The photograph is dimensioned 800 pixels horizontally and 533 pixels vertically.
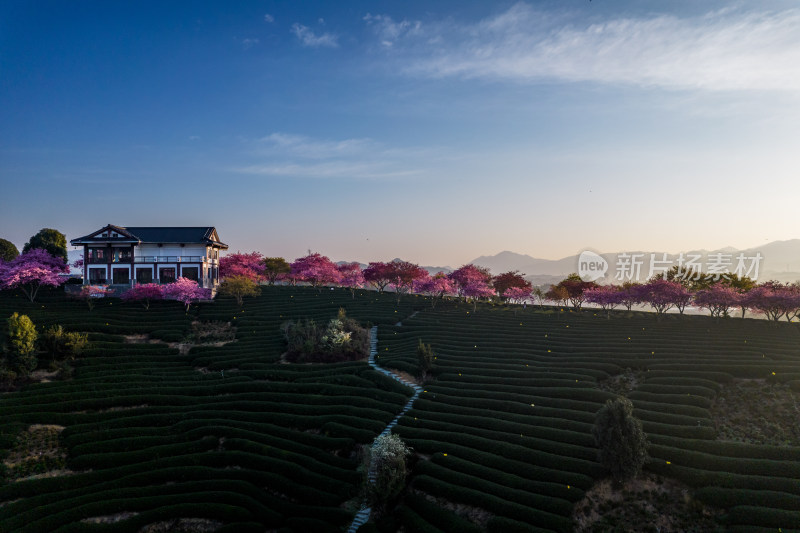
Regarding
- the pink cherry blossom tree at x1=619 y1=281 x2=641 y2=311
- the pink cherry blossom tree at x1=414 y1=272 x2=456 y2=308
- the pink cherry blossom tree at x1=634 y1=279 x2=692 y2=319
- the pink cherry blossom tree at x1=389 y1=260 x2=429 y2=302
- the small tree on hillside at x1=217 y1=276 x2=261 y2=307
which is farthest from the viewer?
the pink cherry blossom tree at x1=389 y1=260 x2=429 y2=302

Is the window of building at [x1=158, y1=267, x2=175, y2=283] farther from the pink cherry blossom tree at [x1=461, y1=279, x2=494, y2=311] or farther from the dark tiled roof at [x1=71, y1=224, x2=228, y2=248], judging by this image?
the pink cherry blossom tree at [x1=461, y1=279, x2=494, y2=311]

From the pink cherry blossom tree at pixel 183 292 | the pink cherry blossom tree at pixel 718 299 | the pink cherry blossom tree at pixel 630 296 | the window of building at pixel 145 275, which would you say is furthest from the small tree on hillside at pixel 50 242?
the pink cherry blossom tree at pixel 718 299

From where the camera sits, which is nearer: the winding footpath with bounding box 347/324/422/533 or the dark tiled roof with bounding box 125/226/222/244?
the winding footpath with bounding box 347/324/422/533

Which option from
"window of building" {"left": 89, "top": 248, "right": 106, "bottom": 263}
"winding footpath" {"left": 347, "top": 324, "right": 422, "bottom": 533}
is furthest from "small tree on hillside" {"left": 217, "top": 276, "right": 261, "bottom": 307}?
"winding footpath" {"left": 347, "top": 324, "right": 422, "bottom": 533}

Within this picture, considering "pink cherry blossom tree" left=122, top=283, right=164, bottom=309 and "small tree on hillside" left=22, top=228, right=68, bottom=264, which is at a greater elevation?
"small tree on hillside" left=22, top=228, right=68, bottom=264

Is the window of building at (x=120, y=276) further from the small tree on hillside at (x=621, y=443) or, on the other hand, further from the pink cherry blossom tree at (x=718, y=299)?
the pink cherry blossom tree at (x=718, y=299)

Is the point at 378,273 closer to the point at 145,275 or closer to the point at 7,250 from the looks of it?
the point at 145,275

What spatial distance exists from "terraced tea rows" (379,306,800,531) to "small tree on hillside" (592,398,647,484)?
1.25 metres

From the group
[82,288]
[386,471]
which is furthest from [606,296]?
[82,288]

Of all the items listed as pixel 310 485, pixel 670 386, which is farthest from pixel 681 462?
pixel 310 485

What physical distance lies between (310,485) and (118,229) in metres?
60.0

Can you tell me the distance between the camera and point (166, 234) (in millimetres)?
73375

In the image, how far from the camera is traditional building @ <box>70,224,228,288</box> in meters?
68.4

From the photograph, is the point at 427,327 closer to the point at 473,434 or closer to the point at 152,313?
the point at 473,434
